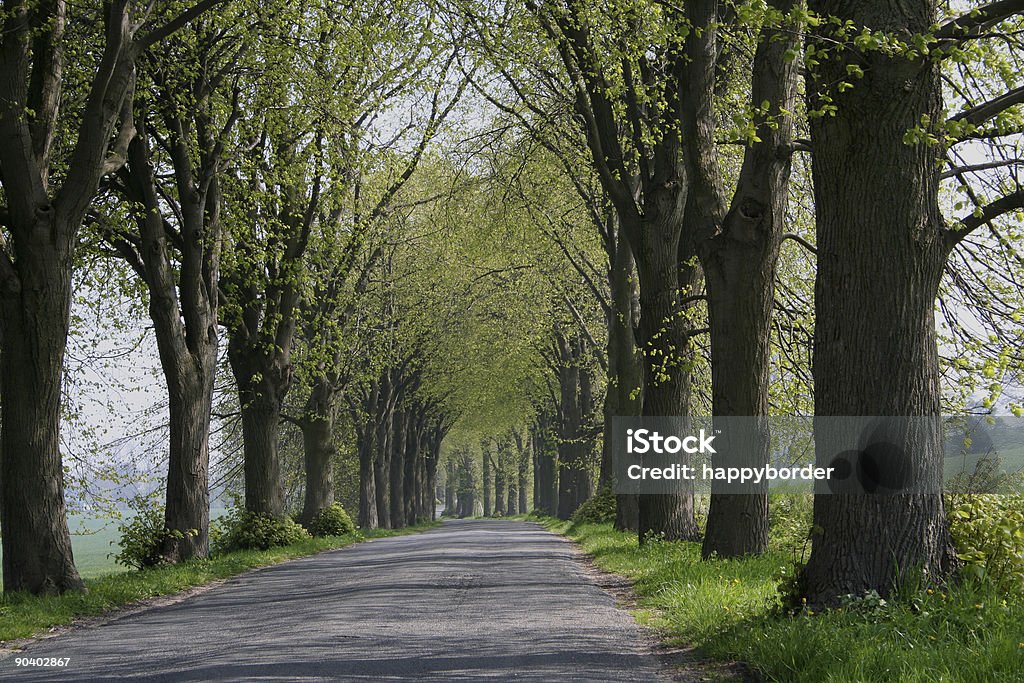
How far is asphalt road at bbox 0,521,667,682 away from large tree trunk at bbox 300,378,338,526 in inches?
624

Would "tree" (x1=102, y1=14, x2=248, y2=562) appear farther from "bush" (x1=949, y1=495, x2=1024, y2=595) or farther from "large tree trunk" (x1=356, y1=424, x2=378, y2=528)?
"large tree trunk" (x1=356, y1=424, x2=378, y2=528)

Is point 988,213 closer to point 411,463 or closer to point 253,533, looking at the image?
point 253,533

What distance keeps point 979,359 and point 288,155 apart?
1376 cm

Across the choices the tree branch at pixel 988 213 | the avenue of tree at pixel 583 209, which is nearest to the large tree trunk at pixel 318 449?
the avenue of tree at pixel 583 209

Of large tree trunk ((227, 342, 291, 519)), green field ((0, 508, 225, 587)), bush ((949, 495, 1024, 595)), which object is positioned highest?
large tree trunk ((227, 342, 291, 519))

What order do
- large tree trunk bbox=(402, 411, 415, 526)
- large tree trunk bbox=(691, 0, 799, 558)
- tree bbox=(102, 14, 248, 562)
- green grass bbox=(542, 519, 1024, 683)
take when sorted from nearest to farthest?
green grass bbox=(542, 519, 1024, 683), large tree trunk bbox=(691, 0, 799, 558), tree bbox=(102, 14, 248, 562), large tree trunk bbox=(402, 411, 415, 526)

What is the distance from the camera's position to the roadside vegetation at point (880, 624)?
6.03 m

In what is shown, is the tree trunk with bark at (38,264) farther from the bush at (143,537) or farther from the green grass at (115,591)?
the bush at (143,537)

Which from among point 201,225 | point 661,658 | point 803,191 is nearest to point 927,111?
point 661,658

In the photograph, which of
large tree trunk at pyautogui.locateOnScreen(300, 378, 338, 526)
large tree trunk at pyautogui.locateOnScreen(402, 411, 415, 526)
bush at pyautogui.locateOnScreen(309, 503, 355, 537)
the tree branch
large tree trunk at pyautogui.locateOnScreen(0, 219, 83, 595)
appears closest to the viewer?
the tree branch

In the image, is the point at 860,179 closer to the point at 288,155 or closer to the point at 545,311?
the point at 288,155

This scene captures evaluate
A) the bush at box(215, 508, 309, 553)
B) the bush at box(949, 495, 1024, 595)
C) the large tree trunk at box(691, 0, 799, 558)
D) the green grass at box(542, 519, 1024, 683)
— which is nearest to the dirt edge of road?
the green grass at box(542, 519, 1024, 683)

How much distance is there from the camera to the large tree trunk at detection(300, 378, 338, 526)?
3209 cm

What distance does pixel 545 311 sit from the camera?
123 ft
